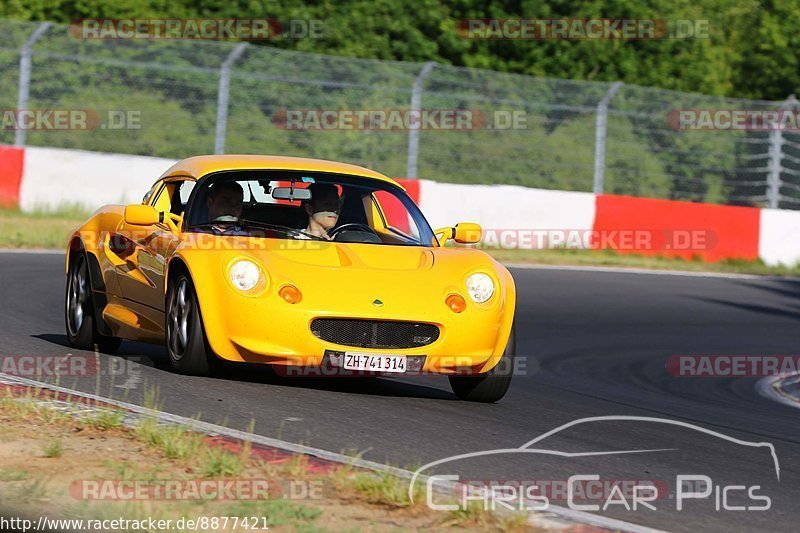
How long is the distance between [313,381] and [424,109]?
14538 mm

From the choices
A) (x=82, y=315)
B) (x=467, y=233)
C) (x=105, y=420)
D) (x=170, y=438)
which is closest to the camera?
(x=170, y=438)

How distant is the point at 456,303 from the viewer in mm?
8586

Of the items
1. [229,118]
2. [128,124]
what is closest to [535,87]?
[229,118]

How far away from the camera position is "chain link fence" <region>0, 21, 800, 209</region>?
2291cm

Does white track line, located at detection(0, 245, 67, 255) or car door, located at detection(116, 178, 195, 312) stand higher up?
car door, located at detection(116, 178, 195, 312)

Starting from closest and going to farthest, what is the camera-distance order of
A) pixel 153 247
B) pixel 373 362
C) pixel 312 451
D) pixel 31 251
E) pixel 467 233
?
pixel 312 451 → pixel 373 362 → pixel 153 247 → pixel 467 233 → pixel 31 251

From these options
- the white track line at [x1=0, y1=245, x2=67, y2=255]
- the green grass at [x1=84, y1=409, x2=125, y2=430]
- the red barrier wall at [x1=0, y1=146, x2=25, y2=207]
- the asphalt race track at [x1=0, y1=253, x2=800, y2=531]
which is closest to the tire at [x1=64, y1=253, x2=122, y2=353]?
the asphalt race track at [x1=0, y1=253, x2=800, y2=531]

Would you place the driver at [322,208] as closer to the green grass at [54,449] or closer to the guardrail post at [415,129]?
the green grass at [54,449]

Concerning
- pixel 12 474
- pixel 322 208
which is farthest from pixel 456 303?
pixel 12 474

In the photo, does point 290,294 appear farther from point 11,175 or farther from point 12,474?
point 11,175

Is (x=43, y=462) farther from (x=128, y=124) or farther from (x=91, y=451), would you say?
(x=128, y=124)

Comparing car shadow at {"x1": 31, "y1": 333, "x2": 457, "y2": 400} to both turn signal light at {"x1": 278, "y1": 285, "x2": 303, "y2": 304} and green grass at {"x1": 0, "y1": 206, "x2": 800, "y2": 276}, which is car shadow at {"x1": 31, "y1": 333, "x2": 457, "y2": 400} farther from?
green grass at {"x1": 0, "y1": 206, "x2": 800, "y2": 276}

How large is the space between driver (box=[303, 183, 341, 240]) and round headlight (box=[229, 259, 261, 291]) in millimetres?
1038

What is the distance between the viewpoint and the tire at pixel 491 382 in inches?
348
